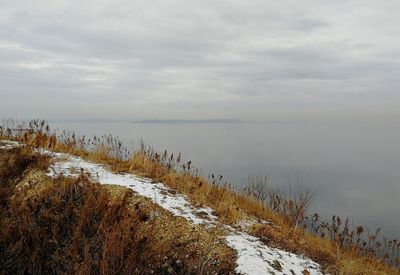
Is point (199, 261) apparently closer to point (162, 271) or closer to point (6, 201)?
point (162, 271)

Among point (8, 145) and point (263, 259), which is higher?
point (8, 145)

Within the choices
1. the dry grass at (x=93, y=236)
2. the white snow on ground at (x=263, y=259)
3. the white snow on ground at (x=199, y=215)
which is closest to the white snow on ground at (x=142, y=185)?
the white snow on ground at (x=199, y=215)

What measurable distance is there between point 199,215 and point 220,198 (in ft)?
3.97

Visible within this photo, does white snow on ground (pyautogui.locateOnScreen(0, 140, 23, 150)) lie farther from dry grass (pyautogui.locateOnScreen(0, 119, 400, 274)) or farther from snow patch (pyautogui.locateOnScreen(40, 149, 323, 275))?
snow patch (pyautogui.locateOnScreen(40, 149, 323, 275))

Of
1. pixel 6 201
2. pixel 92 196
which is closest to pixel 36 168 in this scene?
pixel 6 201

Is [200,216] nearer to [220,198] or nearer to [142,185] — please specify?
[220,198]

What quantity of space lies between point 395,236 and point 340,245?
54.1ft

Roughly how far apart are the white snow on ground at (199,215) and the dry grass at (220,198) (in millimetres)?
284

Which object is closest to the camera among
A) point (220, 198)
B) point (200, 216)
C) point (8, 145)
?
point (200, 216)

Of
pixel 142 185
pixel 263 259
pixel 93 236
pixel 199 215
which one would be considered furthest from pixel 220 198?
pixel 93 236

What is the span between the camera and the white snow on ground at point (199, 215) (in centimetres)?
420

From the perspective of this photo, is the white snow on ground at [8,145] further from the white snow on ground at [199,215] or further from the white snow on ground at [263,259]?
the white snow on ground at [263,259]

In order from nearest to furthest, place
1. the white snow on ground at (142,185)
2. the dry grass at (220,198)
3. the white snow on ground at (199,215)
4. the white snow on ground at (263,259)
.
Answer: the white snow on ground at (263,259) < the white snow on ground at (199,215) < the dry grass at (220,198) < the white snow on ground at (142,185)

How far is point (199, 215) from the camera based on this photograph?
5293 millimetres
